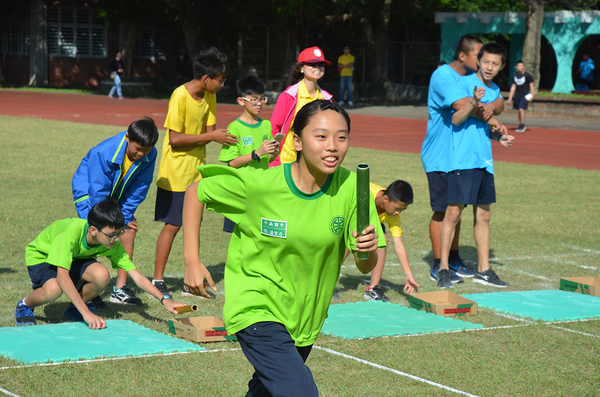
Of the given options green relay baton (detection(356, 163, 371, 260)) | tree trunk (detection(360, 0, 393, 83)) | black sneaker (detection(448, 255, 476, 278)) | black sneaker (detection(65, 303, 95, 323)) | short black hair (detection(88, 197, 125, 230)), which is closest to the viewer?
green relay baton (detection(356, 163, 371, 260))

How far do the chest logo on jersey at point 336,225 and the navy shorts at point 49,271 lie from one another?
2.90m

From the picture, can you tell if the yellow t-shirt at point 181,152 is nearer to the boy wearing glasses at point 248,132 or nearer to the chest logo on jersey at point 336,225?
the boy wearing glasses at point 248,132

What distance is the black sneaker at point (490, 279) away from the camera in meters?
7.31

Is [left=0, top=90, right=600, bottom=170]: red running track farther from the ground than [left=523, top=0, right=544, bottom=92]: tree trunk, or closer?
closer

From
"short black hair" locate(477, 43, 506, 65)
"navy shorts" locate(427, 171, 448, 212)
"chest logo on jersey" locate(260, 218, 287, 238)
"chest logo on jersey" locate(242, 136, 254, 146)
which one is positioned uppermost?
"short black hair" locate(477, 43, 506, 65)

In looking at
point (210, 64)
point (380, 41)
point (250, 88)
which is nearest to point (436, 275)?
point (250, 88)

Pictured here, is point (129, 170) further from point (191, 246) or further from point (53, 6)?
point (53, 6)

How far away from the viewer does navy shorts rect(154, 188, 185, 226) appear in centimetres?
667

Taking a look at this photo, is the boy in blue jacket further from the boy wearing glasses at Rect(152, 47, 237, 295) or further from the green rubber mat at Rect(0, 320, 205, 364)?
the green rubber mat at Rect(0, 320, 205, 364)

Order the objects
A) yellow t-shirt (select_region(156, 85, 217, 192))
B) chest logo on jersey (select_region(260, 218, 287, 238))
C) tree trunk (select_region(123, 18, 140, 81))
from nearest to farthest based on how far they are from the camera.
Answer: chest logo on jersey (select_region(260, 218, 287, 238))
yellow t-shirt (select_region(156, 85, 217, 192))
tree trunk (select_region(123, 18, 140, 81))

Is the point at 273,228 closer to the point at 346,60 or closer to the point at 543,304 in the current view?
the point at 543,304

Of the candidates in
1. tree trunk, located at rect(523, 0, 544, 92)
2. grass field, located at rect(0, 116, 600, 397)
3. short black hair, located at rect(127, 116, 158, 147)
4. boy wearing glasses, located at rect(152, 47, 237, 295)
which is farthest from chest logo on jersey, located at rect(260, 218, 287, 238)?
tree trunk, located at rect(523, 0, 544, 92)

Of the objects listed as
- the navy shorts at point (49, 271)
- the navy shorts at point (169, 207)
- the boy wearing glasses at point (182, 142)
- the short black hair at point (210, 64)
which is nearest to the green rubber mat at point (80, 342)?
the navy shorts at point (49, 271)

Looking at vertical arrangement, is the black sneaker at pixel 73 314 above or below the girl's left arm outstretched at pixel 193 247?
below
